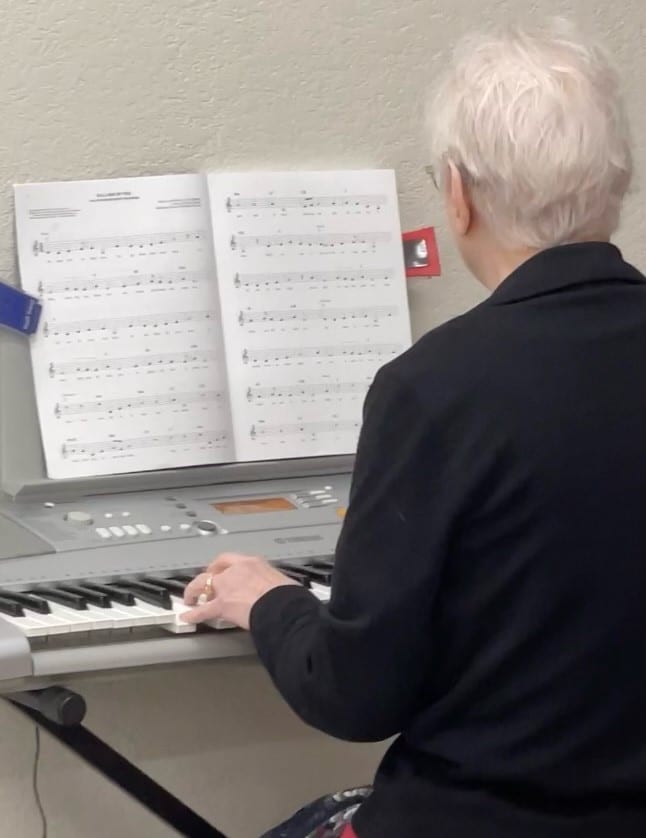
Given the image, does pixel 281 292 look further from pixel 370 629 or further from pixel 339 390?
pixel 370 629

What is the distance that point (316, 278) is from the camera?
1718 mm

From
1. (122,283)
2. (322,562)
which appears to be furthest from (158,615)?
(122,283)

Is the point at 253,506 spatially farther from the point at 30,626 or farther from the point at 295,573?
the point at 30,626

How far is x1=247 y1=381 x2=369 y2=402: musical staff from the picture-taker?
5.51ft

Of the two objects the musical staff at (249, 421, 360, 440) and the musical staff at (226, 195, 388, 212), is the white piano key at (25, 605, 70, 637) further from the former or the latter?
the musical staff at (226, 195, 388, 212)

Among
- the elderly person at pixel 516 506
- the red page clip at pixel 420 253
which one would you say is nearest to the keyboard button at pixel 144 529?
the elderly person at pixel 516 506

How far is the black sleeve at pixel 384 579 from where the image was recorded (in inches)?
36.9

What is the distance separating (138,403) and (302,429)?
0.23 meters

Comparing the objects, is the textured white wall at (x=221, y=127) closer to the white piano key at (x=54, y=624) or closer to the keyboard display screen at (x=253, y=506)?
the keyboard display screen at (x=253, y=506)

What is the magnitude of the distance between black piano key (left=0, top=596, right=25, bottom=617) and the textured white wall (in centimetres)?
59

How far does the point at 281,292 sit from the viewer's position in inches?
66.7

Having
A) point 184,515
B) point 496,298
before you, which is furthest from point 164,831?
point 496,298

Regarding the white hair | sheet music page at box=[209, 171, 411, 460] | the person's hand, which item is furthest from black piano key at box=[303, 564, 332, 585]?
the white hair

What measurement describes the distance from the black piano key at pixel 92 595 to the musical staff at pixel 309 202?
2.08ft
